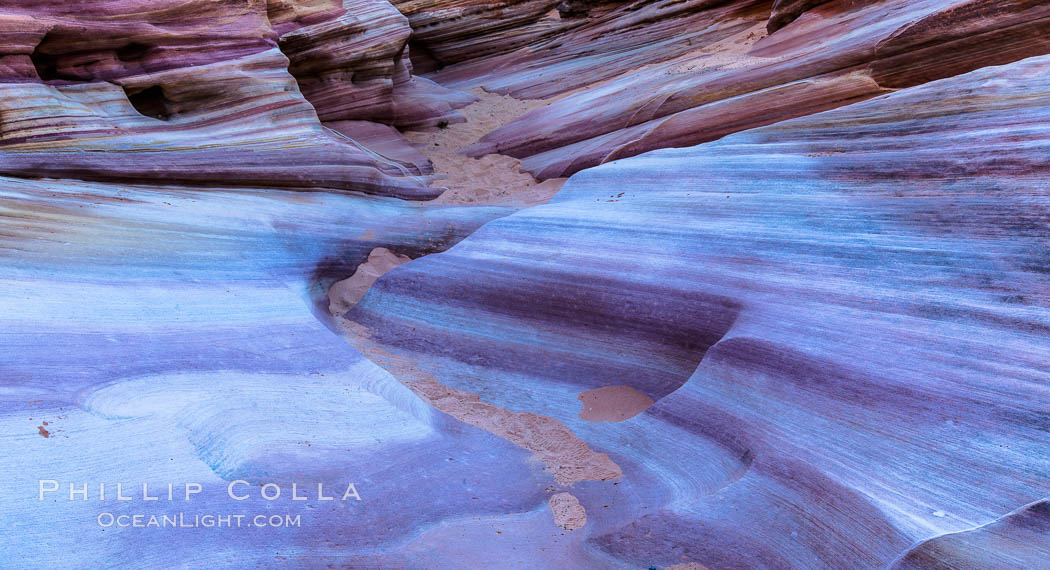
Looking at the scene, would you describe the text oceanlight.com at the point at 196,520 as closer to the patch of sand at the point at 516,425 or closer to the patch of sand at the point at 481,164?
the patch of sand at the point at 516,425

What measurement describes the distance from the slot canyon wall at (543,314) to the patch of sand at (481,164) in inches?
4.8

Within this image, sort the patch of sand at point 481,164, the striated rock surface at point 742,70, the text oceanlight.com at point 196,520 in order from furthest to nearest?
the patch of sand at point 481,164
the striated rock surface at point 742,70
the text oceanlight.com at point 196,520

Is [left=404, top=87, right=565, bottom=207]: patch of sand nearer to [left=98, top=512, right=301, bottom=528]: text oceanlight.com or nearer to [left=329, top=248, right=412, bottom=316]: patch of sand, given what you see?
[left=329, top=248, right=412, bottom=316]: patch of sand

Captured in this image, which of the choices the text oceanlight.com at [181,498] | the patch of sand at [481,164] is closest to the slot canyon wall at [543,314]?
the text oceanlight.com at [181,498]

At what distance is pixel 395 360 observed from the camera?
4.72 meters

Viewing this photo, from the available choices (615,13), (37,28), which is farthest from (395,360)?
(615,13)

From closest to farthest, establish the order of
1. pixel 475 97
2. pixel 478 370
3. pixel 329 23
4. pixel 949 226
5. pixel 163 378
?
1. pixel 163 378
2. pixel 949 226
3. pixel 478 370
4. pixel 329 23
5. pixel 475 97

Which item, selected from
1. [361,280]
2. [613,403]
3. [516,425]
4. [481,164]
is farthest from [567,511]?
[481,164]

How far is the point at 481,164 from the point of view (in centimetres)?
882

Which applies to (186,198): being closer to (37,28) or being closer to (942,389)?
(37,28)

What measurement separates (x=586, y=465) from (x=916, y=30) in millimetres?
4618

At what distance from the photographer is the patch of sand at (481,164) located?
24.3 ft

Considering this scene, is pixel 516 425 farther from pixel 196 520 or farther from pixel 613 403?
pixel 196 520

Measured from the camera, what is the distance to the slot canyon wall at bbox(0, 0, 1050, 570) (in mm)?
2752
